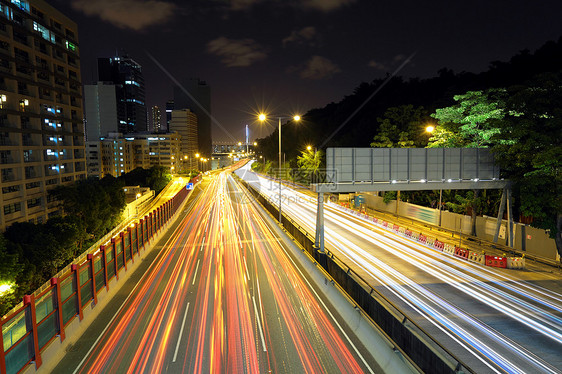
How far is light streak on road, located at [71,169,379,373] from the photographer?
1095cm

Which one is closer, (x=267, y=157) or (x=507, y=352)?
(x=507, y=352)

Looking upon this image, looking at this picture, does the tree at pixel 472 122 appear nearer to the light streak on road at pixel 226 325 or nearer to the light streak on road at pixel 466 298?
the light streak on road at pixel 466 298

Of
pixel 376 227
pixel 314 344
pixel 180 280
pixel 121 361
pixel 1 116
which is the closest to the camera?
pixel 121 361

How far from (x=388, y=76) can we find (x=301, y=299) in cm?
11556

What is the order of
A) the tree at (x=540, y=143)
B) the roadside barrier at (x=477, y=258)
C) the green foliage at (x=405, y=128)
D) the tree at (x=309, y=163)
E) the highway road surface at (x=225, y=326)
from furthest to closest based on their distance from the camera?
the tree at (x=309, y=163) < the green foliage at (x=405, y=128) < the roadside barrier at (x=477, y=258) < the tree at (x=540, y=143) < the highway road surface at (x=225, y=326)

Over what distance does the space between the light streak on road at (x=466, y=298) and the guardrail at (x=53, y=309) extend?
45.8 ft

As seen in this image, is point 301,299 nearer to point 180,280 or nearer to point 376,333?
point 376,333

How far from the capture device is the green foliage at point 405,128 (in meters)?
47.1

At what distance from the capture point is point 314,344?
12117 millimetres

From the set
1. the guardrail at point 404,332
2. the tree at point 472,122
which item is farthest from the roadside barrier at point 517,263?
the guardrail at point 404,332

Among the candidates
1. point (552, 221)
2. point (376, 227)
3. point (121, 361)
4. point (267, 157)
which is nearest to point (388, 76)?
point (267, 157)

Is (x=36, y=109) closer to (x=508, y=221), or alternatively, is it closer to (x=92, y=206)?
(x=92, y=206)

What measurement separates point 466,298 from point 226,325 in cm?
1217

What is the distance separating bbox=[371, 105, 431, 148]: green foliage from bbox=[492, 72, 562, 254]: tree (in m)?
23.0
